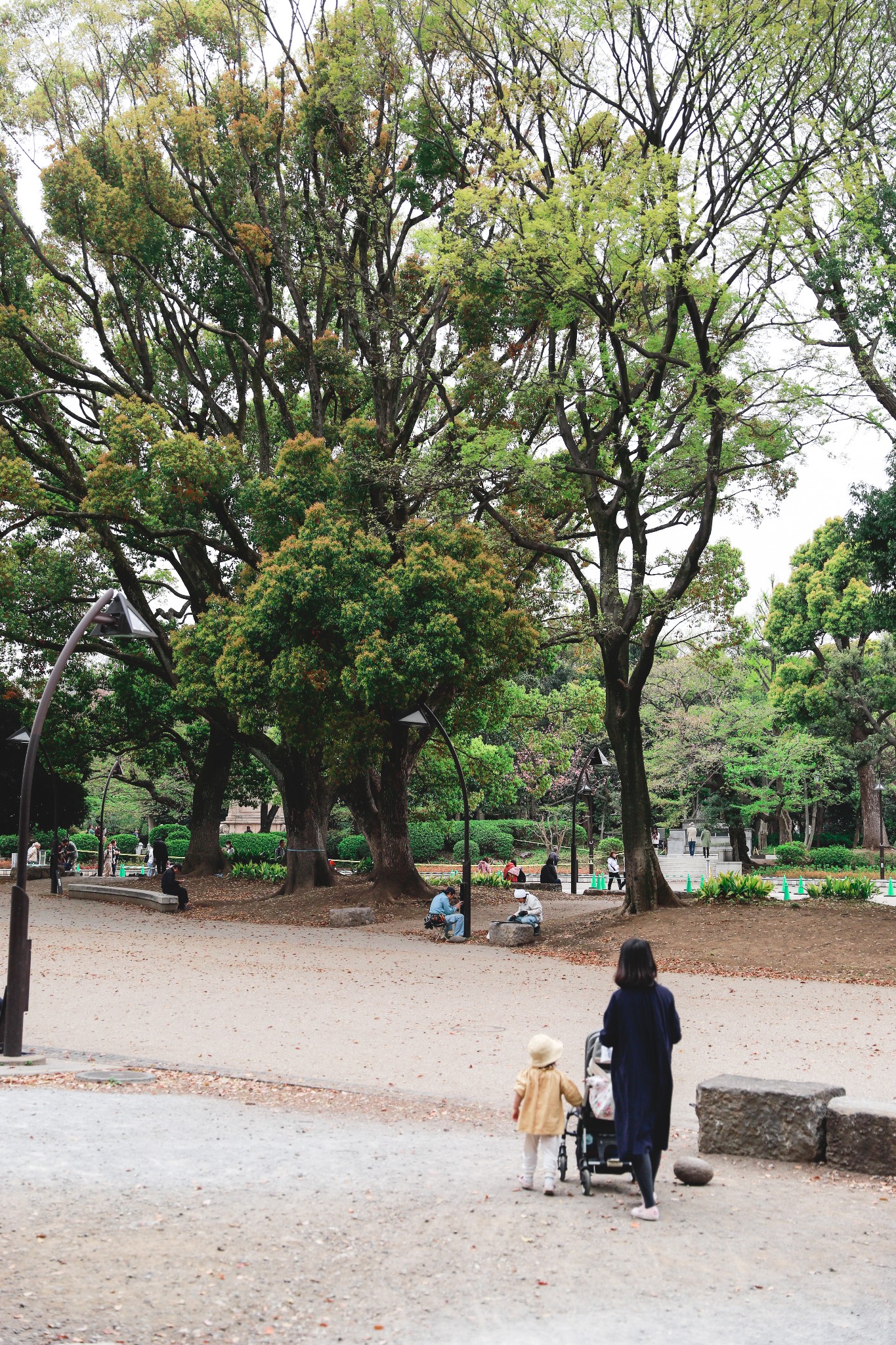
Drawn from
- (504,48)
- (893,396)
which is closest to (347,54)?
(504,48)

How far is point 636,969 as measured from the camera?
6.05m

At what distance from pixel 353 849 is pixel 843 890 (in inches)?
904

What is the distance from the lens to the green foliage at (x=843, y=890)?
22.0m

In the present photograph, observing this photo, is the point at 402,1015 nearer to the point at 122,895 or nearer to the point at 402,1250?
the point at 402,1250

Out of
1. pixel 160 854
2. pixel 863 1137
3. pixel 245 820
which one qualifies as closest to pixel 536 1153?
pixel 863 1137

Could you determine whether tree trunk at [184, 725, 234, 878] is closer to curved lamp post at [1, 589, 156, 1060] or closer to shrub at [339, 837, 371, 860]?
shrub at [339, 837, 371, 860]

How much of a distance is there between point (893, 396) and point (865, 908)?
8.76 meters

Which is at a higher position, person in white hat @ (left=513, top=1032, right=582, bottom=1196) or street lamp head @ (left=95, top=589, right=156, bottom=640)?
street lamp head @ (left=95, top=589, right=156, bottom=640)

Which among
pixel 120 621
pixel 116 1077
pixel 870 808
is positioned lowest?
pixel 116 1077

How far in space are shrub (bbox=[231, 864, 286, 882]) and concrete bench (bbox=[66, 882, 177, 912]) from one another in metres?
3.92

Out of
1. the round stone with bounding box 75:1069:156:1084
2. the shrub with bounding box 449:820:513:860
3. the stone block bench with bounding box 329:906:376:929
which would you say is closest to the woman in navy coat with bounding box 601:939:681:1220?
the round stone with bounding box 75:1069:156:1084

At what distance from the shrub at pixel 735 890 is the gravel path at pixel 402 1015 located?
15.3 ft

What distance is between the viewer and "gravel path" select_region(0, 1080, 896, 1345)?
15.1 ft

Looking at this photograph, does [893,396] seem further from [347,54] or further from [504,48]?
[347,54]
